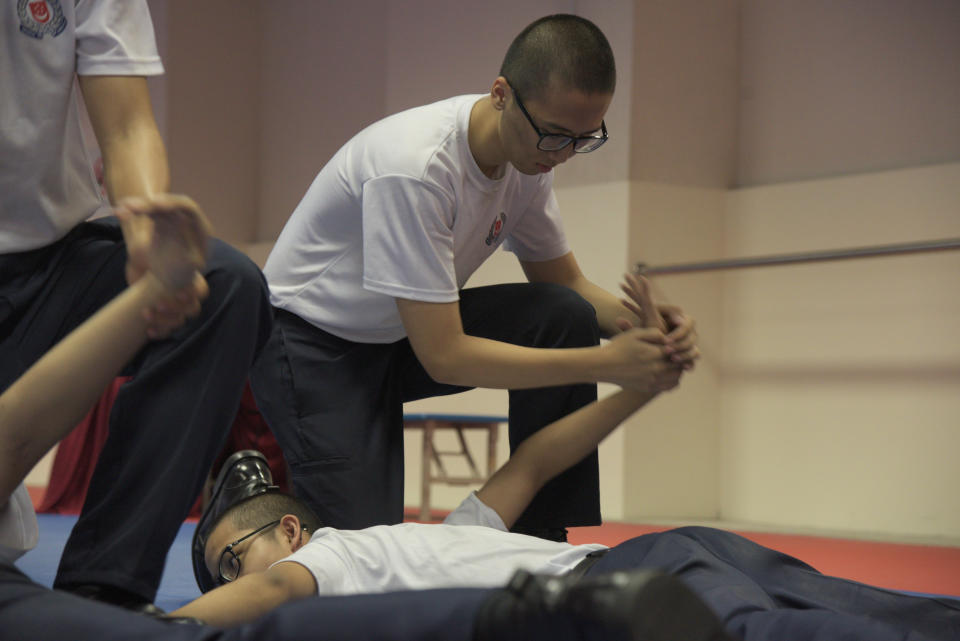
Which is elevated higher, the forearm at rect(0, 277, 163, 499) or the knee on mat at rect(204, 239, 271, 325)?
the knee on mat at rect(204, 239, 271, 325)

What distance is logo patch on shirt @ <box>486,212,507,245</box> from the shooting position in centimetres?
194

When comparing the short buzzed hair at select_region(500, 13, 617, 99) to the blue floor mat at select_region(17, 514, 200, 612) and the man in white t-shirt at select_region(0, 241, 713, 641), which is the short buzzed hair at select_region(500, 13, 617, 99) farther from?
the blue floor mat at select_region(17, 514, 200, 612)

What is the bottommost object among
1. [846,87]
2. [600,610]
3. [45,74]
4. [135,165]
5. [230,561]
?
[230,561]

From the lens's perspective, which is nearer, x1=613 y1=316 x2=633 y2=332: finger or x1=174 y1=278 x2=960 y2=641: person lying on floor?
x1=174 y1=278 x2=960 y2=641: person lying on floor

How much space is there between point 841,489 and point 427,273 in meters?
3.36

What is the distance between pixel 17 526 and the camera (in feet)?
3.92

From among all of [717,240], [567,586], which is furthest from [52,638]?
[717,240]

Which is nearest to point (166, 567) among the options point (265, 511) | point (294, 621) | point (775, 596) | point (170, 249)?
point (265, 511)

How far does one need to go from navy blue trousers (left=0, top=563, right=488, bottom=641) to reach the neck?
1085mm

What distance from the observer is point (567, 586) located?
29.2 inches

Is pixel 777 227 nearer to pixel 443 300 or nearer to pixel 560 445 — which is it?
pixel 560 445

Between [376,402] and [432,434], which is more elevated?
[376,402]

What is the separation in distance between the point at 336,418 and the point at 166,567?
1.07 meters

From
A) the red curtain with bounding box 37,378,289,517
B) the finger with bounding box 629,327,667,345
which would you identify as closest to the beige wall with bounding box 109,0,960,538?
the red curtain with bounding box 37,378,289,517
